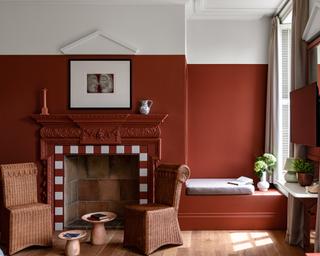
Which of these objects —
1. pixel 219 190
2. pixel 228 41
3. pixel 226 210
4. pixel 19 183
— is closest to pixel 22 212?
pixel 19 183

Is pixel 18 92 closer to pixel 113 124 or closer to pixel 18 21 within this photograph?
pixel 18 21

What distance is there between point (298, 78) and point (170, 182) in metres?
1.90

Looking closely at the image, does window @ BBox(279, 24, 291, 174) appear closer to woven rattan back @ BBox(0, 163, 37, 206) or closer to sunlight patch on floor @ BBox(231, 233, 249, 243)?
sunlight patch on floor @ BBox(231, 233, 249, 243)

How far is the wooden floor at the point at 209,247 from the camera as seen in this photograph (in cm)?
331

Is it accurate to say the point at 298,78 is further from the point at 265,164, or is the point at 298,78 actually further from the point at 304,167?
the point at 265,164

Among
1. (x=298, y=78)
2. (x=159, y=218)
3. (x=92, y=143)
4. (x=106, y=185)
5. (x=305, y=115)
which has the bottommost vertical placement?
(x=159, y=218)

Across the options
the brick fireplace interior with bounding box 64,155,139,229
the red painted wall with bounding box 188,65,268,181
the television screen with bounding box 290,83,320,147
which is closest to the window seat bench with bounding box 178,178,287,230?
the red painted wall with bounding box 188,65,268,181

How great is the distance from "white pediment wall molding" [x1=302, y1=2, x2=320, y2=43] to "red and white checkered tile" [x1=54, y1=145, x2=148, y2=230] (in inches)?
92.5

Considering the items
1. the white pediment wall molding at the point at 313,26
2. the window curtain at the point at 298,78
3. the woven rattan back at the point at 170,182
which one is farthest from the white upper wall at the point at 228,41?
the woven rattan back at the point at 170,182

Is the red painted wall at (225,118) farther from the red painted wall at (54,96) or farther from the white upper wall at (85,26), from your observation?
the white upper wall at (85,26)

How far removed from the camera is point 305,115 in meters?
3.11

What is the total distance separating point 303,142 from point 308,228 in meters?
0.90

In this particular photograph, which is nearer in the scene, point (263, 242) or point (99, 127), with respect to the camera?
point (263, 242)

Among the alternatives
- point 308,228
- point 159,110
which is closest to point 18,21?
point 159,110
